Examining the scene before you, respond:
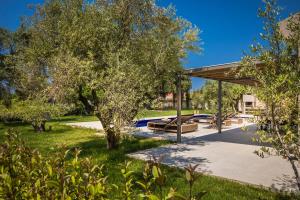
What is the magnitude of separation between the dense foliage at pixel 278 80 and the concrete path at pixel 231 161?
278 centimetres

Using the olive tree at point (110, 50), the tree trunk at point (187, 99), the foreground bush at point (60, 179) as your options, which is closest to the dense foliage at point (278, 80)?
the foreground bush at point (60, 179)

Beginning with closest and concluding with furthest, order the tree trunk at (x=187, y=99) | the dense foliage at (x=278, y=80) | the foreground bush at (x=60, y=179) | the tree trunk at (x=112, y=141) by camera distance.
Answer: the foreground bush at (x=60, y=179) < the dense foliage at (x=278, y=80) < the tree trunk at (x=112, y=141) < the tree trunk at (x=187, y=99)

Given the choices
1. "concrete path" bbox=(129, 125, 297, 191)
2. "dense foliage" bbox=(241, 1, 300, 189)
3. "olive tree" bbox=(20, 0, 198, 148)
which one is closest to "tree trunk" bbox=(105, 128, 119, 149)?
"olive tree" bbox=(20, 0, 198, 148)

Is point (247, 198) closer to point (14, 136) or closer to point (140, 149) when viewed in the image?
point (14, 136)

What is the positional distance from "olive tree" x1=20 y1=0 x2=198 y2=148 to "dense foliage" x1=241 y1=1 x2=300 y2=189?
16.2 ft

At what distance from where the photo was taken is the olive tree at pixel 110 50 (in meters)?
9.16

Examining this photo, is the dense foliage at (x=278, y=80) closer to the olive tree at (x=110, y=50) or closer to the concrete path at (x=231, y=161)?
the concrete path at (x=231, y=161)

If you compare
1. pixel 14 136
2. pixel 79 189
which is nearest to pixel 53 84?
pixel 14 136

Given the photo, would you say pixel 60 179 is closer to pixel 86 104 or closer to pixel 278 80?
pixel 278 80

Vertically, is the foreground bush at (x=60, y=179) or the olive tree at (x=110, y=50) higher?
the olive tree at (x=110, y=50)

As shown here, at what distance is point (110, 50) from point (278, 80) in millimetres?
7146

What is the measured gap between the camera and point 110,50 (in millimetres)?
10164

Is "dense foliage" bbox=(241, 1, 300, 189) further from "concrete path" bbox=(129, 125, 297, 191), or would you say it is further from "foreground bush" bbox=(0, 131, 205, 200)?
"foreground bush" bbox=(0, 131, 205, 200)

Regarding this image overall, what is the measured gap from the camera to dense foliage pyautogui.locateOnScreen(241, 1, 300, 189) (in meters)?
4.43
